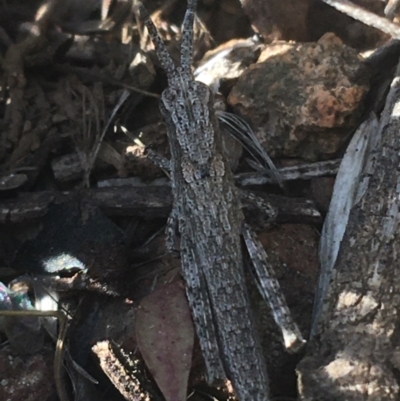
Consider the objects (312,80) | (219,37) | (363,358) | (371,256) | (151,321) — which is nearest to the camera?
(363,358)

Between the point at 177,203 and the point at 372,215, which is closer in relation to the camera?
the point at 372,215

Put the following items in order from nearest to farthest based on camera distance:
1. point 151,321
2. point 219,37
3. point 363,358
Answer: point 363,358 → point 151,321 → point 219,37

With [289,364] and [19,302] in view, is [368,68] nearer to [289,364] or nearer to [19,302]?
[289,364]

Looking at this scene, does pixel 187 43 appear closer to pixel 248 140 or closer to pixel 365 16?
pixel 248 140

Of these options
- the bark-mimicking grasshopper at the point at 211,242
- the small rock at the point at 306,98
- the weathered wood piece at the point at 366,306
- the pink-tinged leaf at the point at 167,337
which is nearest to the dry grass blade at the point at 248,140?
the small rock at the point at 306,98

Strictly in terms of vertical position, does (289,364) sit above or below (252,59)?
below

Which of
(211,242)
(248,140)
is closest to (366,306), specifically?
(211,242)

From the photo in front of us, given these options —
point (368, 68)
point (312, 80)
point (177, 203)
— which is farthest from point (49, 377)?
point (368, 68)

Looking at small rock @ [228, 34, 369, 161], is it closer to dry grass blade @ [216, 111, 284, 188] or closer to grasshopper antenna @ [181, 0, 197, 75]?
dry grass blade @ [216, 111, 284, 188]
